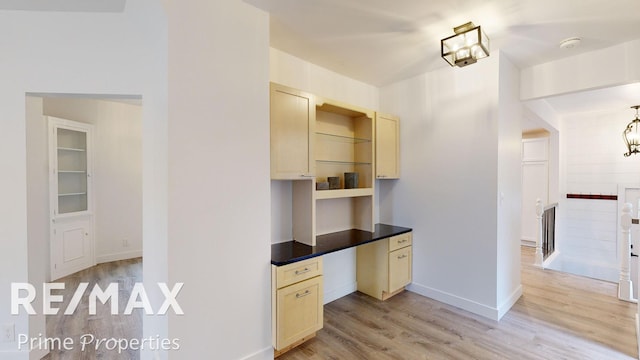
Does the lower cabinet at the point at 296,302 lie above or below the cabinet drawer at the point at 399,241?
below

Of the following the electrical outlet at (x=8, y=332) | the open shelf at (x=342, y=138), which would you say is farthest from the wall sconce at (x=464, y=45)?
the electrical outlet at (x=8, y=332)

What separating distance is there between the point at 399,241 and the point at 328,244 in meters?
1.08

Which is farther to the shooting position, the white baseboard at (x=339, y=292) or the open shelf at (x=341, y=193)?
the white baseboard at (x=339, y=292)

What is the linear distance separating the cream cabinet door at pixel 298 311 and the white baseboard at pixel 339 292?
77cm

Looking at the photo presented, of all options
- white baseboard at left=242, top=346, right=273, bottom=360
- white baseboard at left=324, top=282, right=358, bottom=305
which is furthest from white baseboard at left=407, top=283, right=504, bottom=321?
white baseboard at left=242, top=346, right=273, bottom=360

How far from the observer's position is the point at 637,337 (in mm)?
2527

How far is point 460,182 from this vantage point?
314 centimetres

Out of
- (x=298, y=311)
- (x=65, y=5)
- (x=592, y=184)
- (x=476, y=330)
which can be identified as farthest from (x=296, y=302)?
(x=592, y=184)

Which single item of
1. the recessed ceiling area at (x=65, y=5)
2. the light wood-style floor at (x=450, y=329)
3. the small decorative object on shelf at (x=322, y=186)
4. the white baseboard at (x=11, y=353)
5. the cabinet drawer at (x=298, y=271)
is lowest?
the light wood-style floor at (x=450, y=329)

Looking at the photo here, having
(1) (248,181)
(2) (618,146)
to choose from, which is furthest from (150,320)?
(2) (618,146)

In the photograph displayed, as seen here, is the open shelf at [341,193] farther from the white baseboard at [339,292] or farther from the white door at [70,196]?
the white door at [70,196]

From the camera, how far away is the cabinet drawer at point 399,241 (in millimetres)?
3314

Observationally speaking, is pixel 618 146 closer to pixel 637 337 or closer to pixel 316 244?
pixel 637 337

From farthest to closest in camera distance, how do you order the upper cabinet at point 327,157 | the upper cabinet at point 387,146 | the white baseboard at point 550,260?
the white baseboard at point 550,260, the upper cabinet at point 387,146, the upper cabinet at point 327,157
